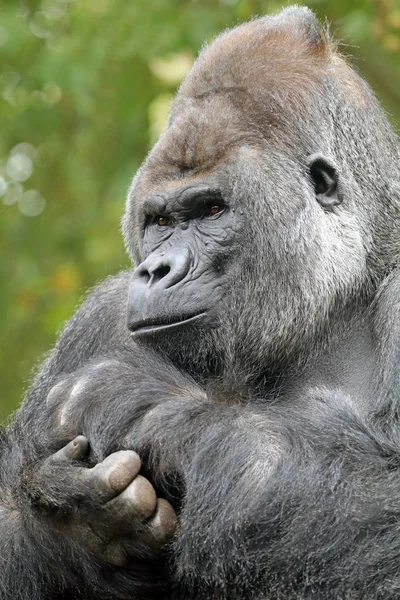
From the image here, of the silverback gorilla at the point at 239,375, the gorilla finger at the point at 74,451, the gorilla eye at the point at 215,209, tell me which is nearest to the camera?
the silverback gorilla at the point at 239,375

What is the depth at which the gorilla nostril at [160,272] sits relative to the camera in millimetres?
4289

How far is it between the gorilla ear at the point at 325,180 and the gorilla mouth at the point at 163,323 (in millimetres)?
705

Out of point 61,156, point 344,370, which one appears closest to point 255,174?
point 344,370

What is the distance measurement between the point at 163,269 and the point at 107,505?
1.00 m

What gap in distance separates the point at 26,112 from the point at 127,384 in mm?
5200

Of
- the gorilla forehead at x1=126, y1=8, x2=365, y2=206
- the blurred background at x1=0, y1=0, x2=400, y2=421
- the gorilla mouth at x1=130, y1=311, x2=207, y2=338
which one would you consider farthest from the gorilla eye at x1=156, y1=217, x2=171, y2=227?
the blurred background at x1=0, y1=0, x2=400, y2=421

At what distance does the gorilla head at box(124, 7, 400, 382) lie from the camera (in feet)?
14.1

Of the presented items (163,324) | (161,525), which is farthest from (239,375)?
(161,525)

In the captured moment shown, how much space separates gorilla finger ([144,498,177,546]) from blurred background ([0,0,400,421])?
3.27 m

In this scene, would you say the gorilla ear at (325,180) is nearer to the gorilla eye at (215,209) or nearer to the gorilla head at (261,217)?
the gorilla head at (261,217)

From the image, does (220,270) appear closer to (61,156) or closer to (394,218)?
(394,218)

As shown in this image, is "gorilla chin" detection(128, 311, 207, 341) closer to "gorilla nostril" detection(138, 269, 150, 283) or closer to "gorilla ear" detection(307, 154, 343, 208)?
"gorilla nostril" detection(138, 269, 150, 283)

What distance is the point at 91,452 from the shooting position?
4027 mm

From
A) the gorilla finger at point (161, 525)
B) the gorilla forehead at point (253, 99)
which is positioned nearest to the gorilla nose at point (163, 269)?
the gorilla forehead at point (253, 99)
